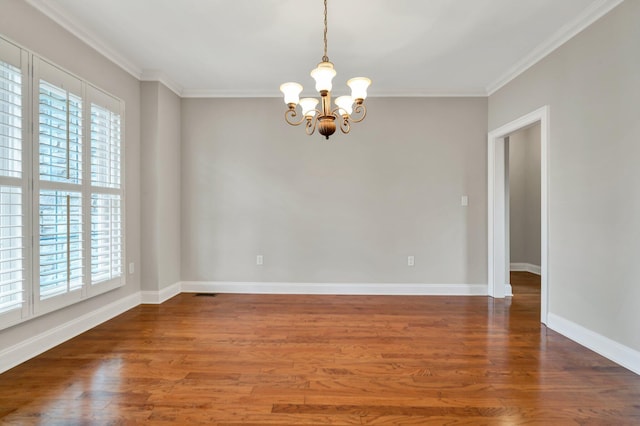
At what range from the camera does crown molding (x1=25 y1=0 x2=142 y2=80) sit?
8.17ft

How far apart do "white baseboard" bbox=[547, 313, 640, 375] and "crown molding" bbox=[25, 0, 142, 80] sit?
5.06 m

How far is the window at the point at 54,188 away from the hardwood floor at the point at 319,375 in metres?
0.52

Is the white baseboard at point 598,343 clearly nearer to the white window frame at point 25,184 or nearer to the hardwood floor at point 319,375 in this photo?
the hardwood floor at point 319,375

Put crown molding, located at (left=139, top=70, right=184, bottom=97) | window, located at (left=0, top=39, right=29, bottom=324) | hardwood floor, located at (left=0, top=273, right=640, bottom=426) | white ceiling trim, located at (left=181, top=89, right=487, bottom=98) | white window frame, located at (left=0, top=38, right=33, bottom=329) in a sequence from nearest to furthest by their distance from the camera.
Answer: hardwood floor, located at (left=0, top=273, right=640, bottom=426), window, located at (left=0, top=39, right=29, bottom=324), white window frame, located at (left=0, top=38, right=33, bottom=329), crown molding, located at (left=139, top=70, right=184, bottom=97), white ceiling trim, located at (left=181, top=89, right=487, bottom=98)

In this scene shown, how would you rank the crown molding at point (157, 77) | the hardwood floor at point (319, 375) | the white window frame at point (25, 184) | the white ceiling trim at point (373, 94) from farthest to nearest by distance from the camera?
the white ceiling trim at point (373, 94) < the crown molding at point (157, 77) < the white window frame at point (25, 184) < the hardwood floor at point (319, 375)

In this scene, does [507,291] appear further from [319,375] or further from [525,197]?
[319,375]

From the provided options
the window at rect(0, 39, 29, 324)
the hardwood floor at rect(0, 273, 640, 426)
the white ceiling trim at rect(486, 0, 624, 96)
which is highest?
the white ceiling trim at rect(486, 0, 624, 96)

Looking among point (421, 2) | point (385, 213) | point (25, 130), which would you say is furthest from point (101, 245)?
point (421, 2)

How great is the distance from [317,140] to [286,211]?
1.05m

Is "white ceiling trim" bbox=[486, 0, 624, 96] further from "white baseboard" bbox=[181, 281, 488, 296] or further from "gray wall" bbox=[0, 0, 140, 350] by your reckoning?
"gray wall" bbox=[0, 0, 140, 350]

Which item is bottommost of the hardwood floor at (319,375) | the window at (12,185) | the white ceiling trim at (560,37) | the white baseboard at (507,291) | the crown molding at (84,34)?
the hardwood floor at (319,375)

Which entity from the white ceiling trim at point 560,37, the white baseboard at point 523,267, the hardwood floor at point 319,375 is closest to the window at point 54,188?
the hardwood floor at point 319,375

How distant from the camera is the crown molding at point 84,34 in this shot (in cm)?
249

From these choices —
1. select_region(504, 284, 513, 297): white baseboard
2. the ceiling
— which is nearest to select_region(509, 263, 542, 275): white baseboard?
select_region(504, 284, 513, 297): white baseboard
